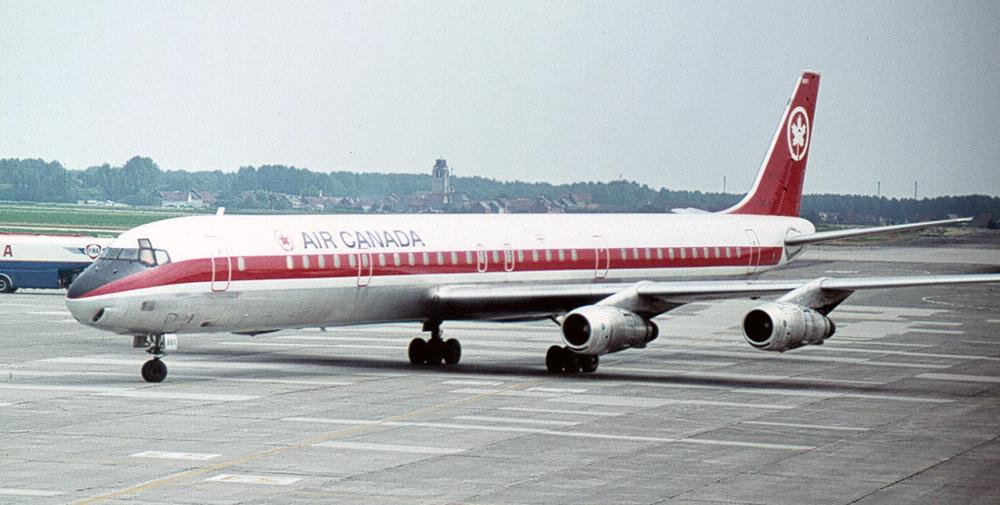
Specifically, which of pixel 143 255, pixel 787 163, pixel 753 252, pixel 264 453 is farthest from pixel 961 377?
pixel 264 453

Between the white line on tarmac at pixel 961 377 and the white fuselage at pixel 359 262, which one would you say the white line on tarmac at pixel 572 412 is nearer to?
the white fuselage at pixel 359 262

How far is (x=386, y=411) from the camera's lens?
31.8 m

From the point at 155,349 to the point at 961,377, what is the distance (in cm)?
1976

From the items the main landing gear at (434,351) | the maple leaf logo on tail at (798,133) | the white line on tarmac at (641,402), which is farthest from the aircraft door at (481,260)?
the maple leaf logo on tail at (798,133)

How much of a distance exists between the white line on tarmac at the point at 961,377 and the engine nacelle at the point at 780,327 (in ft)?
15.1

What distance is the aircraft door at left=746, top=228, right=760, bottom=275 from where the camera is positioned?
1922 inches

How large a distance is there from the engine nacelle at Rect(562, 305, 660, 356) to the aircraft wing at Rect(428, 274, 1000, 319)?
→ 782 mm

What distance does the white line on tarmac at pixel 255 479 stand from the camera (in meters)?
23.4

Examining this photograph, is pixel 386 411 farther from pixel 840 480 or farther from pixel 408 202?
pixel 408 202

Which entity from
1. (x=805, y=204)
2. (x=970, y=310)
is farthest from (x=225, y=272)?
(x=805, y=204)

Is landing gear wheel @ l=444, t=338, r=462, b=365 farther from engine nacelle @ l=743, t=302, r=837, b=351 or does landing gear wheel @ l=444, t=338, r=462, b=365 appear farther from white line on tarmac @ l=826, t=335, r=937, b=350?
white line on tarmac @ l=826, t=335, r=937, b=350

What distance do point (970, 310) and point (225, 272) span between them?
1608 inches

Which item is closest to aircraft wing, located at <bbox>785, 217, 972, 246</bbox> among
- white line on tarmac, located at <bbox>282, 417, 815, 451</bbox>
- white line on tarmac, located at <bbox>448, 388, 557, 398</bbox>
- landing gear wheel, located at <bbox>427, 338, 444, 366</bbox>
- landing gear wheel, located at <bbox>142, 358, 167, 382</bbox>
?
landing gear wheel, located at <bbox>427, 338, 444, 366</bbox>

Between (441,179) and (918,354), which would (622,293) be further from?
(441,179)
